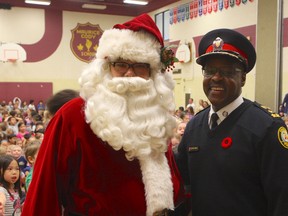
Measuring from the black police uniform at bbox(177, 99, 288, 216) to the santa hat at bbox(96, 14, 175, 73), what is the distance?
1.66 feet

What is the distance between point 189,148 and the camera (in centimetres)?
215

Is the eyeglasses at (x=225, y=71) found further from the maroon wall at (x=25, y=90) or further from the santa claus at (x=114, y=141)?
the maroon wall at (x=25, y=90)

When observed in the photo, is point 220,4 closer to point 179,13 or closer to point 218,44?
point 179,13

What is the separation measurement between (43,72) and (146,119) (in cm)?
1717

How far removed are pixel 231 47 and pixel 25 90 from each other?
17.3 m

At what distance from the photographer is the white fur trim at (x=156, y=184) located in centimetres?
197

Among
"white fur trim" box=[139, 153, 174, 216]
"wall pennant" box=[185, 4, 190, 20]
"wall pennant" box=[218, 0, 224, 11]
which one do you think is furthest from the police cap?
"wall pennant" box=[185, 4, 190, 20]

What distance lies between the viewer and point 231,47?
6.56 ft

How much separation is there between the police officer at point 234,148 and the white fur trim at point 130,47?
0.28m

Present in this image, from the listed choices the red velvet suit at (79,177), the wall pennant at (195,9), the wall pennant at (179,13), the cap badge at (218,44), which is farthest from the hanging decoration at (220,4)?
the red velvet suit at (79,177)

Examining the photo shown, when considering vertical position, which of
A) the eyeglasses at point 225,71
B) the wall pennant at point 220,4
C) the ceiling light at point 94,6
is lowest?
the eyeglasses at point 225,71

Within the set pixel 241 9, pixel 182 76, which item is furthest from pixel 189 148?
pixel 182 76

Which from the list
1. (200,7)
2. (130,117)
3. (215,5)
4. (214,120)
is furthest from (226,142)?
(200,7)

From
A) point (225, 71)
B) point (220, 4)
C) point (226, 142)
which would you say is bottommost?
point (226, 142)
